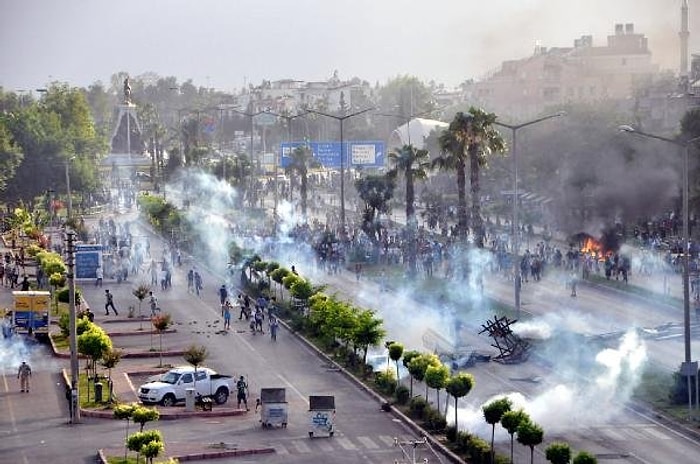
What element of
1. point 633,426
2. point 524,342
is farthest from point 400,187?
point 633,426

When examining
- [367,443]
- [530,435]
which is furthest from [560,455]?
[367,443]

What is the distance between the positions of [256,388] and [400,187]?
72780 mm

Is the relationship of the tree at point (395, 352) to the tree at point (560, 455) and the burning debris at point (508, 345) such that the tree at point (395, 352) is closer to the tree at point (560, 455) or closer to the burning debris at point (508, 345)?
the burning debris at point (508, 345)

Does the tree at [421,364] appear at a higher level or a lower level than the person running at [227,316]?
higher

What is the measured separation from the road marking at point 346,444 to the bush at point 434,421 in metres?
1.96

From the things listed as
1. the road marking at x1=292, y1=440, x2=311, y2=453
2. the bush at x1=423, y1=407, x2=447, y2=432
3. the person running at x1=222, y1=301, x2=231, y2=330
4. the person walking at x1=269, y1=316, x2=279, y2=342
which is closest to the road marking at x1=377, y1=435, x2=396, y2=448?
the bush at x1=423, y1=407, x2=447, y2=432

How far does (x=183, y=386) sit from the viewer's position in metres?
41.0

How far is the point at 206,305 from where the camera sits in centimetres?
6128

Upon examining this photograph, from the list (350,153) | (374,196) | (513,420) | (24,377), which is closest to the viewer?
(513,420)

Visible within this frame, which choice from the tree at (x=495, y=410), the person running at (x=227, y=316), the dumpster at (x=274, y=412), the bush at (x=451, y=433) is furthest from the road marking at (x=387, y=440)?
the person running at (x=227, y=316)

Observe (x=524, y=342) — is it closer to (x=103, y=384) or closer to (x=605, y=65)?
(x=103, y=384)

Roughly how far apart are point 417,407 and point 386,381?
3.51 metres

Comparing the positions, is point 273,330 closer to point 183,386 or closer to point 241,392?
point 183,386

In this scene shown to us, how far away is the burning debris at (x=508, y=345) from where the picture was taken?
147 feet
